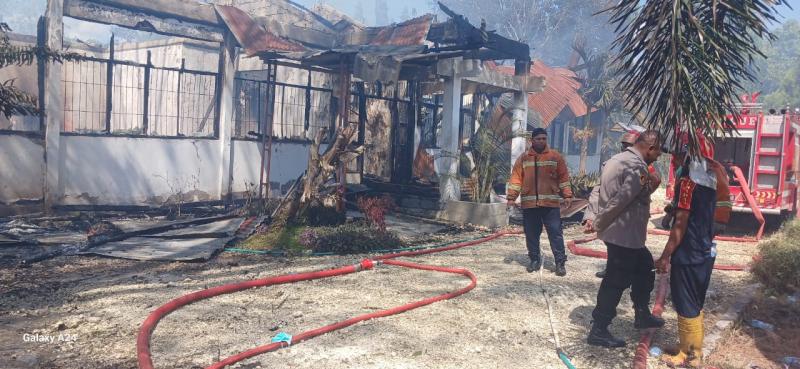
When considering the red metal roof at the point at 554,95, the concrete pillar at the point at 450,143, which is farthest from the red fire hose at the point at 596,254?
the red metal roof at the point at 554,95

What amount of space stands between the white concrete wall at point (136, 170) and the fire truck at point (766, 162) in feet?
31.4

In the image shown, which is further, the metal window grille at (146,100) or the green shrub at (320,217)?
the metal window grille at (146,100)

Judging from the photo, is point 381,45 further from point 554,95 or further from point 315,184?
point 554,95

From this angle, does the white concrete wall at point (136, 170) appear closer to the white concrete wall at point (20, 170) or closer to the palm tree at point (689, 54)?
the white concrete wall at point (20, 170)

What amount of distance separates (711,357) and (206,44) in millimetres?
16723

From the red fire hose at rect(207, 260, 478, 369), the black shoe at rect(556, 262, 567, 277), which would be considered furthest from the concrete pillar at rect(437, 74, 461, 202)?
the black shoe at rect(556, 262, 567, 277)

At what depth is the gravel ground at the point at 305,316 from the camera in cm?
389

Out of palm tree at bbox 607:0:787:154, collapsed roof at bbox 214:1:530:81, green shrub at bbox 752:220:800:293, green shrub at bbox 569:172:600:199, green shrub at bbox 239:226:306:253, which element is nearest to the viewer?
palm tree at bbox 607:0:787:154

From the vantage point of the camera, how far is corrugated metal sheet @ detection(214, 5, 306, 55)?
1212cm

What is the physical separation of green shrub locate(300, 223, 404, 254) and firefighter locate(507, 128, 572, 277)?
219 centimetres

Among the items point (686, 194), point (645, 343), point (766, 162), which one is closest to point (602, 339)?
point (645, 343)

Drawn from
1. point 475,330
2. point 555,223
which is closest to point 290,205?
point 555,223

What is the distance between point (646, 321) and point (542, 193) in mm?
2203

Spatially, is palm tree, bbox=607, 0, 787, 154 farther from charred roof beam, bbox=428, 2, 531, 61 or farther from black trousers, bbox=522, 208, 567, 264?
charred roof beam, bbox=428, 2, 531, 61
